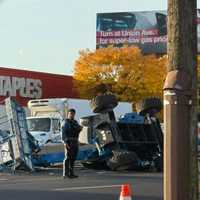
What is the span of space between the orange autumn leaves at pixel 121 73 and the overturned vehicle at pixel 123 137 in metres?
34.8

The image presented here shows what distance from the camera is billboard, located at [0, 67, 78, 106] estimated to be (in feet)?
158

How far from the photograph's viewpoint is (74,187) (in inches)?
540

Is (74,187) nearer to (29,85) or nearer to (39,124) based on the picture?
(39,124)

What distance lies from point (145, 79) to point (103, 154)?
3816 centimetres

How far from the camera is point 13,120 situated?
62.6 ft

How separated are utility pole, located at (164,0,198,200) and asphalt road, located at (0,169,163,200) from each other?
18.0 feet

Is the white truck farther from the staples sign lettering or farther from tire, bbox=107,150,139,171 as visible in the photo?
the staples sign lettering

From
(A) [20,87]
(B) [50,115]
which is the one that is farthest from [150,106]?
(A) [20,87]

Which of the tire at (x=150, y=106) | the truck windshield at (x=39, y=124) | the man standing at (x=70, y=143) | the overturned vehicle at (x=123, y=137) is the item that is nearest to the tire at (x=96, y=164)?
the overturned vehicle at (x=123, y=137)

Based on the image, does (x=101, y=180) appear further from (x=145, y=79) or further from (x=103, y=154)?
(x=145, y=79)

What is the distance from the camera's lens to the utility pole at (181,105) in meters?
6.20

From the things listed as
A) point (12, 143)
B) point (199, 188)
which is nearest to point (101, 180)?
point (12, 143)

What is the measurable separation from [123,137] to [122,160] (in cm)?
161

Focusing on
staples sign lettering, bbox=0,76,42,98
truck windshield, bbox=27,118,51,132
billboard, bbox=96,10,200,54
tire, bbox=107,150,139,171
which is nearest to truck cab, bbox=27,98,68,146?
truck windshield, bbox=27,118,51,132
